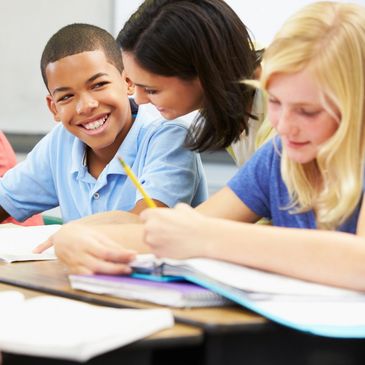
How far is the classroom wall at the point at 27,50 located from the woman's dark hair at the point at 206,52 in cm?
191

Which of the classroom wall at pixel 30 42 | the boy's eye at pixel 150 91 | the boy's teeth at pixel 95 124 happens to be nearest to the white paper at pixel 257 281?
the boy's eye at pixel 150 91

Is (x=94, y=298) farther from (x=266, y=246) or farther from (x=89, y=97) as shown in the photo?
(x=89, y=97)

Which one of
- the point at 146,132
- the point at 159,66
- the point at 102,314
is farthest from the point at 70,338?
the point at 146,132

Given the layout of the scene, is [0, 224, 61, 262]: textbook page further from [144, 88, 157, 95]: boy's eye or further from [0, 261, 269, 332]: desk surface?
[144, 88, 157, 95]: boy's eye

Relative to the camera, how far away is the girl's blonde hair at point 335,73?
122 centimetres

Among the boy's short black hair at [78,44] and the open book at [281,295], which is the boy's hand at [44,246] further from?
the boy's short black hair at [78,44]

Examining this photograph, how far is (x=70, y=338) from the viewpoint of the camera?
878 mm

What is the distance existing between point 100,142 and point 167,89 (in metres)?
0.30

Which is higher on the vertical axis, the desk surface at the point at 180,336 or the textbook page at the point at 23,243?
the textbook page at the point at 23,243

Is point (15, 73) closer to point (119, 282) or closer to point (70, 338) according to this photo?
point (119, 282)

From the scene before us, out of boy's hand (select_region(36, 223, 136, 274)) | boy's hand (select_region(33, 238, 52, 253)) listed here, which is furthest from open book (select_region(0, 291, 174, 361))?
boy's hand (select_region(33, 238, 52, 253))

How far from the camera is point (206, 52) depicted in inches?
66.8

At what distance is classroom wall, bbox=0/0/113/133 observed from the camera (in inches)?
143

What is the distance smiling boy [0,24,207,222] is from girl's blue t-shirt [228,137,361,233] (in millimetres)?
373
